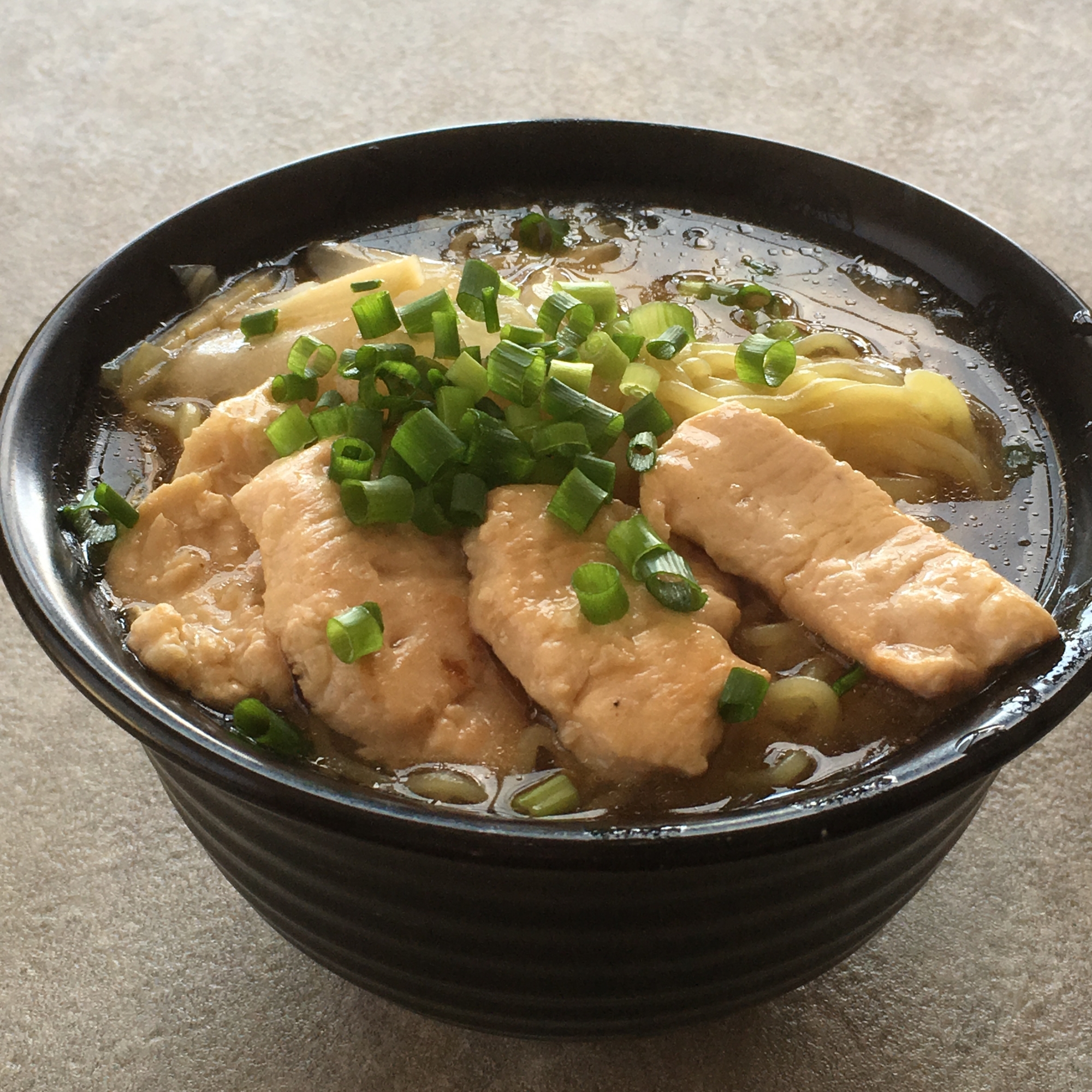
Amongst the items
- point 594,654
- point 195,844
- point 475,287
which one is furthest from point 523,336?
point 195,844

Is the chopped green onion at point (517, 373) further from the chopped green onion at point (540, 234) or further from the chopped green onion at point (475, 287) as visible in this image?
the chopped green onion at point (540, 234)

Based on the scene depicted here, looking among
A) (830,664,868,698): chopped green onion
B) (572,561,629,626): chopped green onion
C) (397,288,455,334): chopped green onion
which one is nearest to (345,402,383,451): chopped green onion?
(397,288,455,334): chopped green onion

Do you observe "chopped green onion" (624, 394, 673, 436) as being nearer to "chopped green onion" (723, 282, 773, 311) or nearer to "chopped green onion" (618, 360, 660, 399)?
"chopped green onion" (618, 360, 660, 399)

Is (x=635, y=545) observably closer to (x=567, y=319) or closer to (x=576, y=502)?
(x=576, y=502)

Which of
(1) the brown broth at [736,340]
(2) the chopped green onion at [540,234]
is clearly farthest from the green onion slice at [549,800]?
(2) the chopped green onion at [540,234]

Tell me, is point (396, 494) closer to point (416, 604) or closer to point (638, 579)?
point (416, 604)
